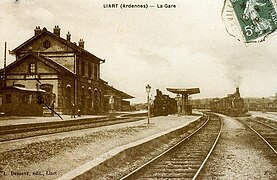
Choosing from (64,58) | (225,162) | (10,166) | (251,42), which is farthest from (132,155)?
(64,58)

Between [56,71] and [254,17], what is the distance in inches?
640

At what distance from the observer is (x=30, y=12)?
826cm

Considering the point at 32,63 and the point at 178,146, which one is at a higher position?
the point at 32,63

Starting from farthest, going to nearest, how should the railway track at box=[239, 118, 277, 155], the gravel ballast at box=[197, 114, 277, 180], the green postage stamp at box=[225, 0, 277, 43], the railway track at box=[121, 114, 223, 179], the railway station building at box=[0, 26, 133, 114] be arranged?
the railway station building at box=[0, 26, 133, 114]
the railway track at box=[239, 118, 277, 155]
the green postage stamp at box=[225, 0, 277, 43]
the gravel ballast at box=[197, 114, 277, 180]
the railway track at box=[121, 114, 223, 179]

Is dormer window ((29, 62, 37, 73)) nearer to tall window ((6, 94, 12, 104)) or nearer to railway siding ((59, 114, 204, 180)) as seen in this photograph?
tall window ((6, 94, 12, 104))

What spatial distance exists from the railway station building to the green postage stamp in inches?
514

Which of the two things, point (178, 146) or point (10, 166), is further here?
point (178, 146)

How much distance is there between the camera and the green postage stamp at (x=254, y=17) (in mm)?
7609

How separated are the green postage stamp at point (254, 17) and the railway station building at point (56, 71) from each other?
1304cm

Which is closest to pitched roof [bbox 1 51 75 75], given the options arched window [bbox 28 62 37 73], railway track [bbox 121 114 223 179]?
arched window [bbox 28 62 37 73]

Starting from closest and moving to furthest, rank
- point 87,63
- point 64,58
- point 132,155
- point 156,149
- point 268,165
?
point 268,165, point 132,155, point 156,149, point 64,58, point 87,63

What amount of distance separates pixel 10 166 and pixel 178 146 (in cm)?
487

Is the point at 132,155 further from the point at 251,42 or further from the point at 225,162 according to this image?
the point at 251,42

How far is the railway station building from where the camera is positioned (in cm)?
2091
